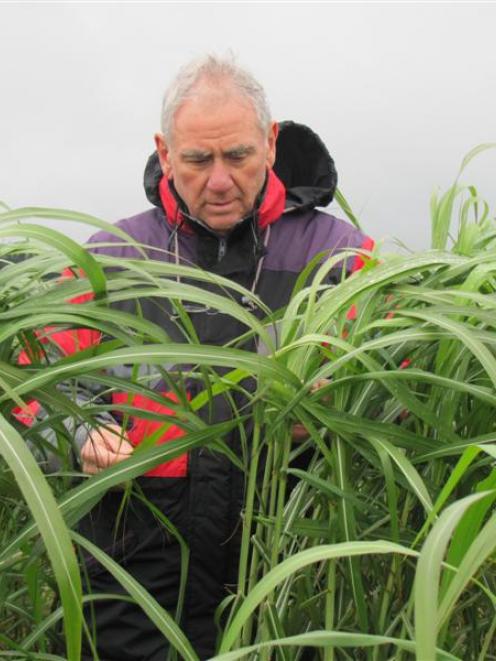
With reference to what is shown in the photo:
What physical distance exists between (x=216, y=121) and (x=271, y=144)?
222mm

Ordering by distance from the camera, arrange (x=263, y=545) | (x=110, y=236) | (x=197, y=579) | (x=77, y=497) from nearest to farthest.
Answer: (x=77, y=497) → (x=263, y=545) → (x=197, y=579) → (x=110, y=236)

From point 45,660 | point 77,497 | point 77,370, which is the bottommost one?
point 45,660

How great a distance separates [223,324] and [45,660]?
100cm

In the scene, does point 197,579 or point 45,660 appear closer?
point 45,660

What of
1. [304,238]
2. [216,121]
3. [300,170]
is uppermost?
[216,121]

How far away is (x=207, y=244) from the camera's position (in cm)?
204

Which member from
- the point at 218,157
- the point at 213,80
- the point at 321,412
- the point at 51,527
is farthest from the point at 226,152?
the point at 51,527

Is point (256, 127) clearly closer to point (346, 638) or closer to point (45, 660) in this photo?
point (45, 660)

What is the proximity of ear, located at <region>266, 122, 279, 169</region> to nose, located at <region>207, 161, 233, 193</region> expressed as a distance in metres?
0.17

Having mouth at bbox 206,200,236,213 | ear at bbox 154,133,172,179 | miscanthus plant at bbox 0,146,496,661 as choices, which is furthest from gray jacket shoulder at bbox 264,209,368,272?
miscanthus plant at bbox 0,146,496,661

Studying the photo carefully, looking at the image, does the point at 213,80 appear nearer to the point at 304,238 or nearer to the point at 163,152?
the point at 163,152

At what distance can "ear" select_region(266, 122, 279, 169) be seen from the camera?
7.06 ft

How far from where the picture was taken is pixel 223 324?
192 cm

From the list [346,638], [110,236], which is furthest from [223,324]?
[346,638]
